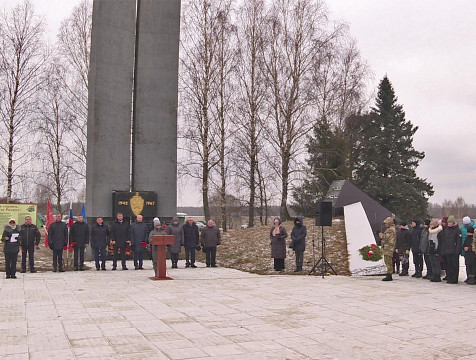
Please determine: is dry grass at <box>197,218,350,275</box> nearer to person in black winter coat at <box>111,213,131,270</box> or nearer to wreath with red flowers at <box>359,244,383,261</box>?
wreath with red flowers at <box>359,244,383,261</box>

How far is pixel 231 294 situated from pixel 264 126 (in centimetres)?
1613

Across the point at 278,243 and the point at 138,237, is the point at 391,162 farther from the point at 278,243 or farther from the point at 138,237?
the point at 138,237

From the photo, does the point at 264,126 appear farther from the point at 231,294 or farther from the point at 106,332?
the point at 106,332

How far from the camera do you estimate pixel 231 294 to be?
8734 millimetres

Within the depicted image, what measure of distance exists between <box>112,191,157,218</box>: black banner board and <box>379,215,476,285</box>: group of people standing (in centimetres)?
784

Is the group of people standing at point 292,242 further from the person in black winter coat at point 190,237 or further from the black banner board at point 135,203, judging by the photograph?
the black banner board at point 135,203

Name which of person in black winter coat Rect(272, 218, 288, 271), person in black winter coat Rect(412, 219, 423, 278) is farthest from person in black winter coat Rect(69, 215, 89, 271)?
person in black winter coat Rect(412, 219, 423, 278)

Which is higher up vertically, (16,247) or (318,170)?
(318,170)

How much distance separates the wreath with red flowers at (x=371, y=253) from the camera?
12234 mm

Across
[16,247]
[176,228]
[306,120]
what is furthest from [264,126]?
[16,247]

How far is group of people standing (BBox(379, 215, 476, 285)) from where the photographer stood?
33.6ft

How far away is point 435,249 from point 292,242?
359 centimetres

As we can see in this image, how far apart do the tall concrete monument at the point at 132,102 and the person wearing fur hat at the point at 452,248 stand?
8.99 m

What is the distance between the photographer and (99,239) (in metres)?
12.9
